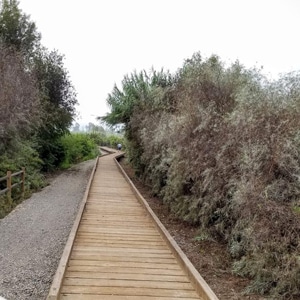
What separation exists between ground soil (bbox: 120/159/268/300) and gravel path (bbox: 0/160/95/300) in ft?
6.88

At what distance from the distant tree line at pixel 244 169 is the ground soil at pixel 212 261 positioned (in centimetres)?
14

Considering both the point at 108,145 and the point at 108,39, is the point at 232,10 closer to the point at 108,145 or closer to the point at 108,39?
the point at 108,39

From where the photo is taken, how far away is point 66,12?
1459cm

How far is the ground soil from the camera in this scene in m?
4.25

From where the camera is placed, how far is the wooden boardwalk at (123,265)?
12.6ft

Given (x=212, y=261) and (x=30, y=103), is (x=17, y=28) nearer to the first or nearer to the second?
(x=30, y=103)

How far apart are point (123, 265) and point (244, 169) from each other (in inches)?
84.1

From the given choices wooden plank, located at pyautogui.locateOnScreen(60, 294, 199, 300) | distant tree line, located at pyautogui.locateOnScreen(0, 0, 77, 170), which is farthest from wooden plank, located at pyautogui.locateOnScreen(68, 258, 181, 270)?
distant tree line, located at pyautogui.locateOnScreen(0, 0, 77, 170)

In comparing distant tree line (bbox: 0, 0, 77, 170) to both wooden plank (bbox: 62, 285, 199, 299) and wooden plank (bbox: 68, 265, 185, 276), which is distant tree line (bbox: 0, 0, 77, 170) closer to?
wooden plank (bbox: 68, 265, 185, 276)

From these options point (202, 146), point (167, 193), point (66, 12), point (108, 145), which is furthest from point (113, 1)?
point (108, 145)

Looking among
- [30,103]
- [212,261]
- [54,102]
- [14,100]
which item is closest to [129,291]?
[212,261]

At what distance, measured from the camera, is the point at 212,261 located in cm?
536

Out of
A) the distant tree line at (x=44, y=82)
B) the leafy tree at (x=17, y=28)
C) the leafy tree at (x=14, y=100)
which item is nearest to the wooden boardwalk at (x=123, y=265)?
the leafy tree at (x=14, y=100)

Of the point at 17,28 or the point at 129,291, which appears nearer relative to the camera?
the point at 129,291
